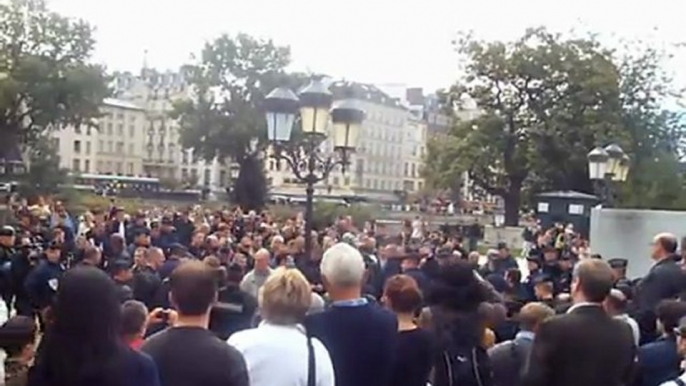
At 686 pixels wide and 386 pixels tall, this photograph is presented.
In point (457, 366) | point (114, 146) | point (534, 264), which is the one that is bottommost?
point (457, 366)

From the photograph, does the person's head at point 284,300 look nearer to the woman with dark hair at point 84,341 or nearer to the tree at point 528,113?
the woman with dark hair at point 84,341

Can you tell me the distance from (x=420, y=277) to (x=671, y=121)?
3879 cm

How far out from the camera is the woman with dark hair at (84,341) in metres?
3.67

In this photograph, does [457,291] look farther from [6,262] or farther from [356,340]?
[6,262]

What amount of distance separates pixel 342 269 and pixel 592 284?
1252mm

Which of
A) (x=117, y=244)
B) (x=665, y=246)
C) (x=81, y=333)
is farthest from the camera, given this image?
(x=117, y=244)

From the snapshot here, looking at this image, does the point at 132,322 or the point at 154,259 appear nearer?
the point at 132,322

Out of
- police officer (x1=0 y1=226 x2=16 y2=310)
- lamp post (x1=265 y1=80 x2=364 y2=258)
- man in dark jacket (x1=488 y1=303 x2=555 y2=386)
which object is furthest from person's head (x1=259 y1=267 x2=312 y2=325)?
police officer (x1=0 y1=226 x2=16 y2=310)

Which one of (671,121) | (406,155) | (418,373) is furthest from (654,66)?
(418,373)

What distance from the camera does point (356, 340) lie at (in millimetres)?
5137

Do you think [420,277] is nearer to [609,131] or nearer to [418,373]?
[418,373]

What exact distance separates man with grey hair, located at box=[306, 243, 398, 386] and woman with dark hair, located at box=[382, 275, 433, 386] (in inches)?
7.2

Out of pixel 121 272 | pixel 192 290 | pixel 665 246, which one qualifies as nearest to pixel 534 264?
pixel 665 246

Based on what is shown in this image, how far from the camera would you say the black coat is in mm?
4641
